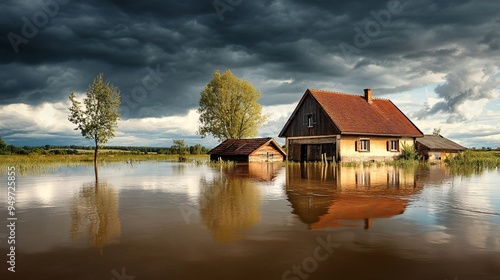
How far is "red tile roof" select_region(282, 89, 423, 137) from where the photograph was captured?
124 ft

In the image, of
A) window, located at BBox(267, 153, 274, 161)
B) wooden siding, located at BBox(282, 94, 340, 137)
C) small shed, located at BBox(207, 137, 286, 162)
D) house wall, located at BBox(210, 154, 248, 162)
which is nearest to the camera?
wooden siding, located at BBox(282, 94, 340, 137)

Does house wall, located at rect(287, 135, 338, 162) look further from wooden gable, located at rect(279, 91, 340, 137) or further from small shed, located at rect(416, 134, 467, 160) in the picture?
small shed, located at rect(416, 134, 467, 160)

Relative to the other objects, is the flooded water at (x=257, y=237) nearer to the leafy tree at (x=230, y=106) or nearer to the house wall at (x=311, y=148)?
the house wall at (x=311, y=148)

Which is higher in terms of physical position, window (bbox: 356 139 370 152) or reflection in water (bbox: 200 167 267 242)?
window (bbox: 356 139 370 152)

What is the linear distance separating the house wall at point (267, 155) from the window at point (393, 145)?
40.3 ft

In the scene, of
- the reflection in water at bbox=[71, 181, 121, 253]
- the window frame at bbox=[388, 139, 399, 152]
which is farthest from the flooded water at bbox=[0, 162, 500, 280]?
the window frame at bbox=[388, 139, 399, 152]

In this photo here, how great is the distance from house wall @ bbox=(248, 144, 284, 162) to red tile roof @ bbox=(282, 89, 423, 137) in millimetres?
7975

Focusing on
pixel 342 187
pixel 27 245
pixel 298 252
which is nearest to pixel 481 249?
pixel 298 252

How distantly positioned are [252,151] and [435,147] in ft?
73.0

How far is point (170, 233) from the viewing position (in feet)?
25.8

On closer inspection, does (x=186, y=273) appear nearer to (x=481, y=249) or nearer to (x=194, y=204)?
(x=481, y=249)

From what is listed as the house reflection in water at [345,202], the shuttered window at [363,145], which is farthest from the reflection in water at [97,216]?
the shuttered window at [363,145]

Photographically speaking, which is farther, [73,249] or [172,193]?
[172,193]

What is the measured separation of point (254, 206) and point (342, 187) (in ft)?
21.0
